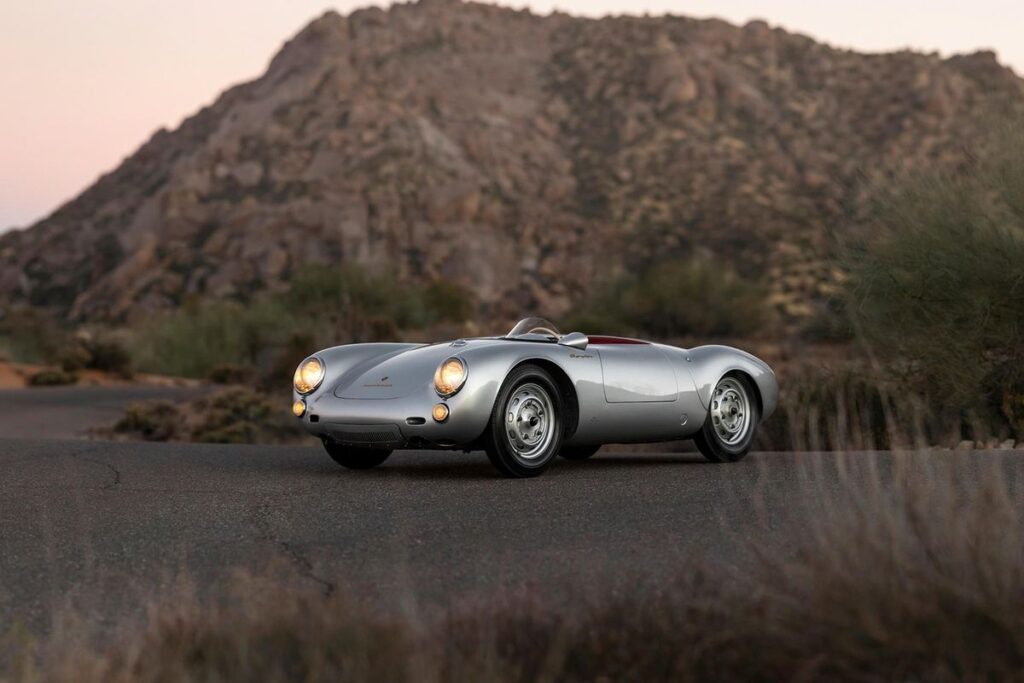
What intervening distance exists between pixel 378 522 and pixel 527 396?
226 centimetres

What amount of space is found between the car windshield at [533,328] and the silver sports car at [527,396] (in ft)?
0.04

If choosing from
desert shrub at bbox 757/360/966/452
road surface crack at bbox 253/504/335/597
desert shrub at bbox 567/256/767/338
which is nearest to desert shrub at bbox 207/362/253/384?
desert shrub at bbox 567/256/767/338

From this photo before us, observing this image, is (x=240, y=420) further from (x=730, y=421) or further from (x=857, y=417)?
(x=730, y=421)

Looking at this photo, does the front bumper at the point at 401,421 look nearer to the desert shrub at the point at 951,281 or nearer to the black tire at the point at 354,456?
the black tire at the point at 354,456

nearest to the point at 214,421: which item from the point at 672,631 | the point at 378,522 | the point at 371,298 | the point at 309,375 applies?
the point at 309,375

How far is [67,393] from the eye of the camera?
24750 millimetres

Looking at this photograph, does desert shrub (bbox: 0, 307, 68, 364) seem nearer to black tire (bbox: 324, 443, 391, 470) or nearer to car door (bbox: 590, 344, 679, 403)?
black tire (bbox: 324, 443, 391, 470)

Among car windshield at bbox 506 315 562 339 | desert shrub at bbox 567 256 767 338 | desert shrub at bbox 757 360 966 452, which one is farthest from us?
desert shrub at bbox 567 256 767 338

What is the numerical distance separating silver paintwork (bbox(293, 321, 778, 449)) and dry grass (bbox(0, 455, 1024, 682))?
12.9 feet

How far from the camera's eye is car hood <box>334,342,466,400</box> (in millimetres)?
9156

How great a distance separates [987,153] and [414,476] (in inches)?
354

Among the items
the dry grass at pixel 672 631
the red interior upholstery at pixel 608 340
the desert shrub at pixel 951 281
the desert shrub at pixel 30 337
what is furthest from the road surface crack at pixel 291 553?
the desert shrub at pixel 30 337

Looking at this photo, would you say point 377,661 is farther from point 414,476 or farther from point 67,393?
point 67,393

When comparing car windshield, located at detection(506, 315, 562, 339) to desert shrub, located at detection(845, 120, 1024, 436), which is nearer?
car windshield, located at detection(506, 315, 562, 339)
